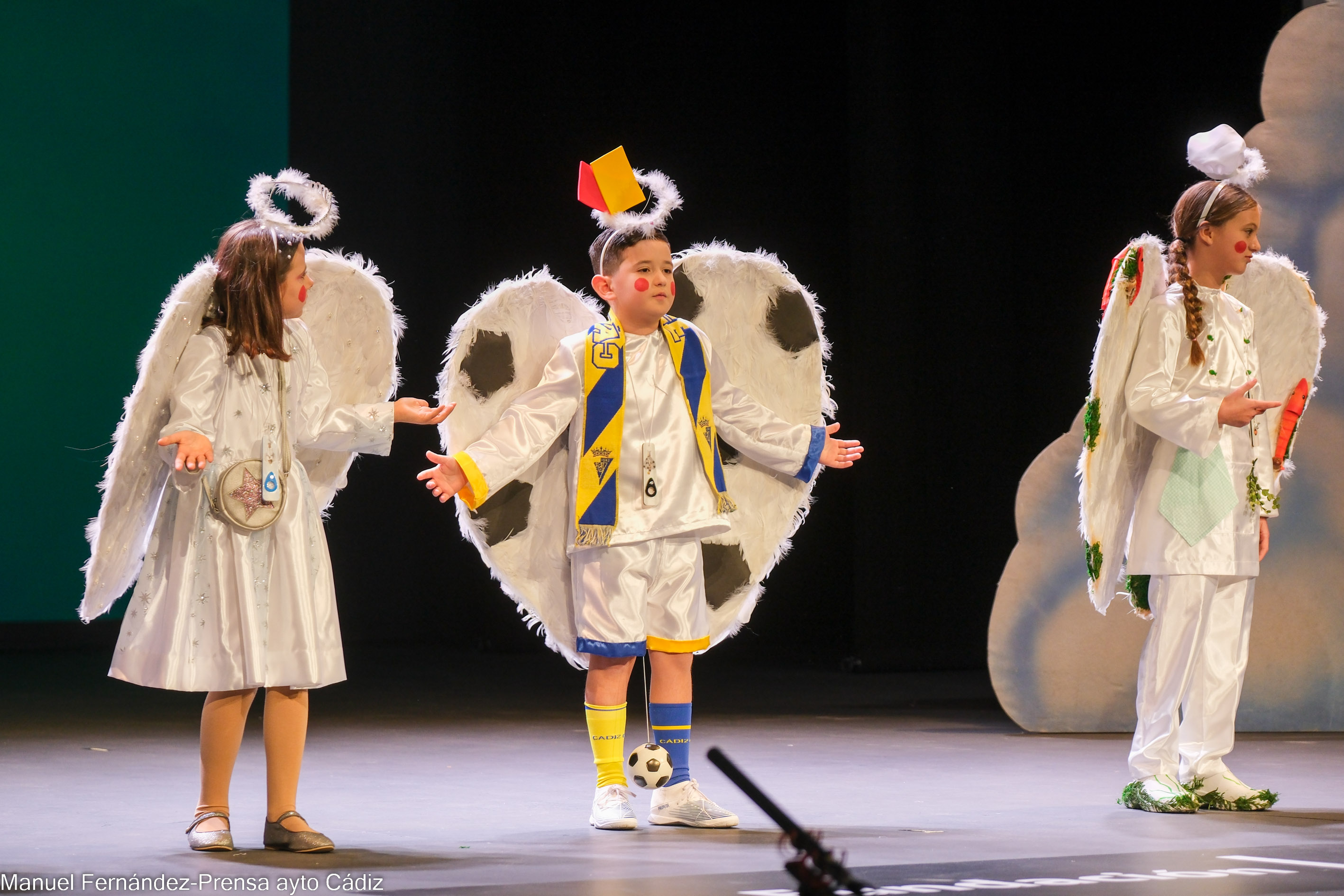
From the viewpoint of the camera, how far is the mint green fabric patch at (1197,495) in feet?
11.7

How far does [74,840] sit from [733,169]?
5242 millimetres

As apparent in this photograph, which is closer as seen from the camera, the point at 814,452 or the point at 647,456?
the point at 647,456

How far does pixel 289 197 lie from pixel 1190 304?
6.18ft

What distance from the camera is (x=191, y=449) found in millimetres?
2947

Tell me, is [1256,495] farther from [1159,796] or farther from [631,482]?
[631,482]

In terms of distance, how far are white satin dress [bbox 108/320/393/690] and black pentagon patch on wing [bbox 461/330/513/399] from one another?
0.48 metres

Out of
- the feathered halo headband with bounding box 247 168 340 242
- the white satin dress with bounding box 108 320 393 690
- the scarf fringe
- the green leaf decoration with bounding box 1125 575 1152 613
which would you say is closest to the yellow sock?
the scarf fringe

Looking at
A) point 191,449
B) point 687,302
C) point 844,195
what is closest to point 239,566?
point 191,449

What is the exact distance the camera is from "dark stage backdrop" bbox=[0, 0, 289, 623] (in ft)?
23.2

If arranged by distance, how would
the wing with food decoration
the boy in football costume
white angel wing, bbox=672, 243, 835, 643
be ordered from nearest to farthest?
1. the boy in football costume
2. white angel wing, bbox=672, 243, 835, 643
3. the wing with food decoration

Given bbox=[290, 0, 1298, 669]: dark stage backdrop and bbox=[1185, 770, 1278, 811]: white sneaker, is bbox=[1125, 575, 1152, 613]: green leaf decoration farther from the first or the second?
bbox=[290, 0, 1298, 669]: dark stage backdrop

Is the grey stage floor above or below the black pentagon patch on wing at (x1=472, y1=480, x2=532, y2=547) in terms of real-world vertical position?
below

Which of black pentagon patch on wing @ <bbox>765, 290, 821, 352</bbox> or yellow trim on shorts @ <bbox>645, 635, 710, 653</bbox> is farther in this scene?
black pentagon patch on wing @ <bbox>765, 290, 821, 352</bbox>

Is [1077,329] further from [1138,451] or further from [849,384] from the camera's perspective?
[1138,451]
